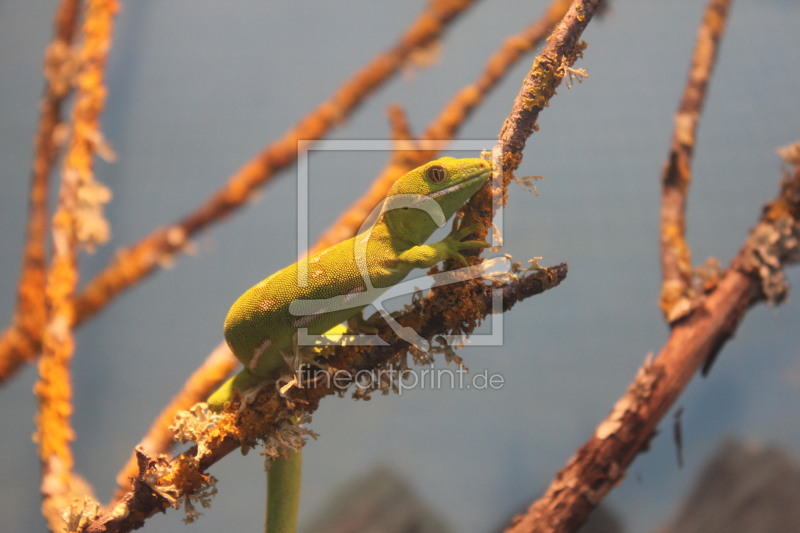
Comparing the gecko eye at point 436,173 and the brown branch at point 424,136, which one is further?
the brown branch at point 424,136

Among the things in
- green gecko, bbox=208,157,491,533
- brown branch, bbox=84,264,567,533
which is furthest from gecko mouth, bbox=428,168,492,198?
brown branch, bbox=84,264,567,533

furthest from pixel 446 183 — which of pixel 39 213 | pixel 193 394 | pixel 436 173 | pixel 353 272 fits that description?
pixel 39 213

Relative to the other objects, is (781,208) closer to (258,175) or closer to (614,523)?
(614,523)

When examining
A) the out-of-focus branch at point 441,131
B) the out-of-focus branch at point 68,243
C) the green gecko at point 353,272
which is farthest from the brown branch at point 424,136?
the green gecko at point 353,272

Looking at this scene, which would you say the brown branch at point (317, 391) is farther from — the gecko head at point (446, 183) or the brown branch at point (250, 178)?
the brown branch at point (250, 178)

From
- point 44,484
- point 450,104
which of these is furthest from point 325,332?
point 44,484

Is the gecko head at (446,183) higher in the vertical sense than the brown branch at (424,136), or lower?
lower

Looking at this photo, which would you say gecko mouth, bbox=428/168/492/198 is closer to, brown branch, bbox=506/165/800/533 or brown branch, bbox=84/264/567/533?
brown branch, bbox=84/264/567/533
